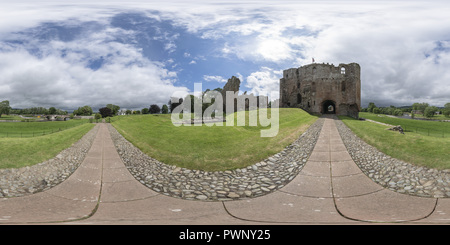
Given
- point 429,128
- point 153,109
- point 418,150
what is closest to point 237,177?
point 418,150

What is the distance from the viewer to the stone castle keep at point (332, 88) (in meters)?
36.7

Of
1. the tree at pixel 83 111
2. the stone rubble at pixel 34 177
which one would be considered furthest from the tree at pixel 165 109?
the stone rubble at pixel 34 177

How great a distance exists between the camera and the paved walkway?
13.6 feet

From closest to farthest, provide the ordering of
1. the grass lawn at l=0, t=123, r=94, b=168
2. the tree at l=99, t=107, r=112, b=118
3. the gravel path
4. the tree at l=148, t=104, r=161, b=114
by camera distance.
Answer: the gravel path, the grass lawn at l=0, t=123, r=94, b=168, the tree at l=99, t=107, r=112, b=118, the tree at l=148, t=104, r=161, b=114

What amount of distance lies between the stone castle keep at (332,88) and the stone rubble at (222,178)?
106 feet

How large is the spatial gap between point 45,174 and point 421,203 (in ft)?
40.4

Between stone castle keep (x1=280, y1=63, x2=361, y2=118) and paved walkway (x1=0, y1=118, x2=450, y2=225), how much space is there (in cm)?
3467

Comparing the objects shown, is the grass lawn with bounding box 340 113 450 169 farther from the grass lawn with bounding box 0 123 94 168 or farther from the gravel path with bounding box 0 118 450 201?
the grass lawn with bounding box 0 123 94 168

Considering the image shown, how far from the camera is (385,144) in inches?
386

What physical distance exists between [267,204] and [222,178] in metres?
2.30

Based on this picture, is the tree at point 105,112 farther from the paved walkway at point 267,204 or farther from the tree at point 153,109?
the paved walkway at point 267,204

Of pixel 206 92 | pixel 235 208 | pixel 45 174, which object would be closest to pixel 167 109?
pixel 206 92

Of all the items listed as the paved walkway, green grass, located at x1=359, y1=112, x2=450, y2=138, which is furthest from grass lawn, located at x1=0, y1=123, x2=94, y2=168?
green grass, located at x1=359, y1=112, x2=450, y2=138

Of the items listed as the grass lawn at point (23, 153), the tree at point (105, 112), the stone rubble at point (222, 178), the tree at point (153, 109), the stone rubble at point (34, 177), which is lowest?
the stone rubble at point (34, 177)
